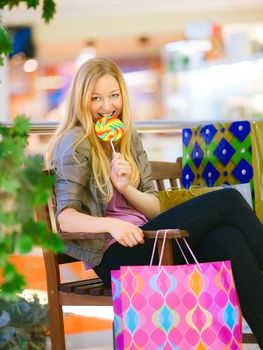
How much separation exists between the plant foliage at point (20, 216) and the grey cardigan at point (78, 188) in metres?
1.37

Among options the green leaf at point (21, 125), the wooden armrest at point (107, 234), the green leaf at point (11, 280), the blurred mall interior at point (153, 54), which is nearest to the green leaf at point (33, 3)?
the green leaf at point (21, 125)

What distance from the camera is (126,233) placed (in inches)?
98.2

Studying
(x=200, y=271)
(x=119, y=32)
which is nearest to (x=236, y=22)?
(x=119, y=32)

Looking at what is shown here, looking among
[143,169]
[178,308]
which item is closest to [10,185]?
[178,308]

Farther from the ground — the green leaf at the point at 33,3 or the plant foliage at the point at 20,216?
the green leaf at the point at 33,3

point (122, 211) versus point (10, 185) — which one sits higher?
point (122, 211)

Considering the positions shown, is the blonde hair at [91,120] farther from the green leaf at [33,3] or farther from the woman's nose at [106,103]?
the green leaf at [33,3]

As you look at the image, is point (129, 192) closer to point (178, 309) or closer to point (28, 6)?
point (178, 309)

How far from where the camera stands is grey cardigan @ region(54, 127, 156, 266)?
2645 millimetres

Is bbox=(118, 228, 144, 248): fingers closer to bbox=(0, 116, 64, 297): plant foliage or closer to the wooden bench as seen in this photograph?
the wooden bench

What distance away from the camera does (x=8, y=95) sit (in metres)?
8.99

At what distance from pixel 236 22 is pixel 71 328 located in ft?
23.7

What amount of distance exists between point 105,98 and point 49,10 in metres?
1.44

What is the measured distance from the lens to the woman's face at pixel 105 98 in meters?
2.79
